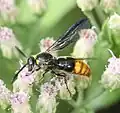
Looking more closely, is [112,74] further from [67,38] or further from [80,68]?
[67,38]

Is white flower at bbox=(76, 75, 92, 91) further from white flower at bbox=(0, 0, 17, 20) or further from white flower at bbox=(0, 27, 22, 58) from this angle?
white flower at bbox=(0, 0, 17, 20)

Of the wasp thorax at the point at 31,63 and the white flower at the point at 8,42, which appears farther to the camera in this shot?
the white flower at the point at 8,42

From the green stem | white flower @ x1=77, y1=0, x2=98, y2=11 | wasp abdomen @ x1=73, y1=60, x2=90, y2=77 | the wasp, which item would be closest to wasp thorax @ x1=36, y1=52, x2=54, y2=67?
the wasp

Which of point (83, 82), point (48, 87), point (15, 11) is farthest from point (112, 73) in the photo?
point (15, 11)

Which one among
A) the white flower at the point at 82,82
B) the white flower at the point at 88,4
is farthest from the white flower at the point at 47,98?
the white flower at the point at 88,4

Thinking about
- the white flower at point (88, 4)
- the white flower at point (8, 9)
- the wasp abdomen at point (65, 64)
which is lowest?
the wasp abdomen at point (65, 64)

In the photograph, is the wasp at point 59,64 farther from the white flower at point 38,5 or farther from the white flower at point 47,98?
the white flower at point 38,5
